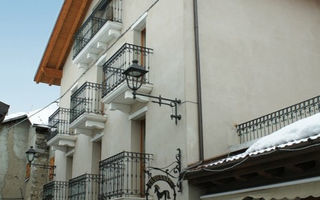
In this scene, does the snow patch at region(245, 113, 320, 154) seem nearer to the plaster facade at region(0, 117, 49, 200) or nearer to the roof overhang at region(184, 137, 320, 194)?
the roof overhang at region(184, 137, 320, 194)

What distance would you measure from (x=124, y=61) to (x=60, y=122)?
5.57 meters

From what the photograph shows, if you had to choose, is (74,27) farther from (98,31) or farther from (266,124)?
→ (266,124)

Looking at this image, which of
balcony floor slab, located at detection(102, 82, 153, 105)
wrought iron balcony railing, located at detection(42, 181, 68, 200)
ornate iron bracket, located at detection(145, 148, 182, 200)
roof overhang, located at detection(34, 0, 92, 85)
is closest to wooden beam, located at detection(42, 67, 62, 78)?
roof overhang, located at detection(34, 0, 92, 85)

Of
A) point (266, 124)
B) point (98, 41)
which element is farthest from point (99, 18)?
point (266, 124)

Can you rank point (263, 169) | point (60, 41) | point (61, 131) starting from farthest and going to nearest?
point (60, 41)
point (61, 131)
point (263, 169)

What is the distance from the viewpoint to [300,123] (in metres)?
7.53

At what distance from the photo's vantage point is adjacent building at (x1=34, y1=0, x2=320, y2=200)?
8977 millimetres

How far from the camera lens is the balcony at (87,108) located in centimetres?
1438

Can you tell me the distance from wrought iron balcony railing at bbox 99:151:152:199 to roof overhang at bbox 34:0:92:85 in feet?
28.3

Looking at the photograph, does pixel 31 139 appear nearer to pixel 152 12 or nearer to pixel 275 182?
pixel 152 12

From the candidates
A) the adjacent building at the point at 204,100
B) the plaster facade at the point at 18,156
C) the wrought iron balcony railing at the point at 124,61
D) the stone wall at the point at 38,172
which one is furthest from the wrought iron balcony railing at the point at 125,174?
the plaster facade at the point at 18,156

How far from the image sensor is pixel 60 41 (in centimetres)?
2005

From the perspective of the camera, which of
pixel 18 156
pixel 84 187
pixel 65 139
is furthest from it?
pixel 18 156

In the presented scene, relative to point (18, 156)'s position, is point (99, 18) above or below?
above
